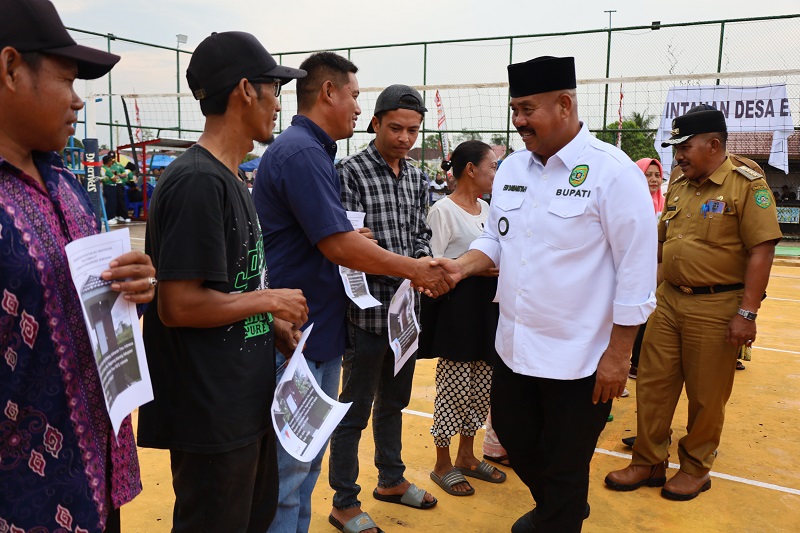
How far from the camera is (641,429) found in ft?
13.3

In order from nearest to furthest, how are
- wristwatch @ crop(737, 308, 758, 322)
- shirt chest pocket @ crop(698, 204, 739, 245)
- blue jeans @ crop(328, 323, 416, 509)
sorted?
blue jeans @ crop(328, 323, 416, 509)
wristwatch @ crop(737, 308, 758, 322)
shirt chest pocket @ crop(698, 204, 739, 245)

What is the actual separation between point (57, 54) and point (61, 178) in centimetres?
35

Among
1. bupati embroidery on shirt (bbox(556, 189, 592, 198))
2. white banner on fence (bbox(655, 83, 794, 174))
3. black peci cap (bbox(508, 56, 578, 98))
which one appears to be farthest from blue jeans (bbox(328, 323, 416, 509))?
white banner on fence (bbox(655, 83, 794, 174))

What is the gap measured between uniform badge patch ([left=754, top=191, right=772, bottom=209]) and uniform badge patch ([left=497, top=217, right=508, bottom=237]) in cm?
180

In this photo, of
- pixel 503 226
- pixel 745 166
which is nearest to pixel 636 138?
pixel 745 166

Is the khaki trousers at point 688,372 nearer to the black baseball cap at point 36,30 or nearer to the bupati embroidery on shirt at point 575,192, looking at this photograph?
the bupati embroidery on shirt at point 575,192

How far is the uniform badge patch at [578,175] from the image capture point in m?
2.71

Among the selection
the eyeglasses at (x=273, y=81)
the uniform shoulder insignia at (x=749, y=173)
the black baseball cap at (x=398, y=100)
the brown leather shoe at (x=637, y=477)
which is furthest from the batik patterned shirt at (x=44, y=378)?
the uniform shoulder insignia at (x=749, y=173)

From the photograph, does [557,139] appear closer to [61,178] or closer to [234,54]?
[234,54]

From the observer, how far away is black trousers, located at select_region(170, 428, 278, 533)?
194 centimetres

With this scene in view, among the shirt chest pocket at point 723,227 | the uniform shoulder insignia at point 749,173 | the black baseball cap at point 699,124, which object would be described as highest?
the black baseball cap at point 699,124

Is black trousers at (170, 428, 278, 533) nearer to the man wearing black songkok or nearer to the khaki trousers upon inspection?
the man wearing black songkok

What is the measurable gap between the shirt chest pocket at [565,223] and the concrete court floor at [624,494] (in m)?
1.70

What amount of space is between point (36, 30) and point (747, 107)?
1421 centimetres
